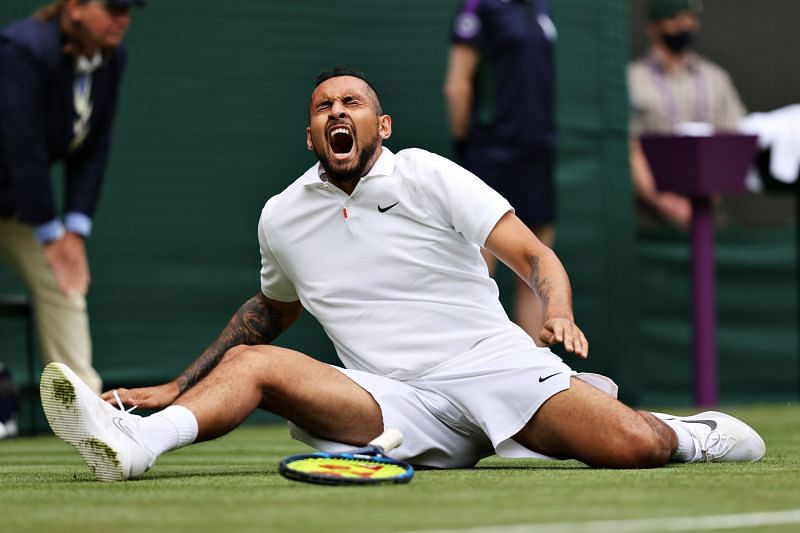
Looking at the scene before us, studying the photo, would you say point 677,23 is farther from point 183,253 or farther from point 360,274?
point 360,274

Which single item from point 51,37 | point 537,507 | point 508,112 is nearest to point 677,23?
point 508,112

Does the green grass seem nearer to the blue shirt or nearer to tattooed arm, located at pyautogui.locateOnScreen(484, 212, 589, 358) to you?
tattooed arm, located at pyautogui.locateOnScreen(484, 212, 589, 358)

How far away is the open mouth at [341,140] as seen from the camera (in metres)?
5.12

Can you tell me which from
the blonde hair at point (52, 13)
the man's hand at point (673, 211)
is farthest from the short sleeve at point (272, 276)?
the man's hand at point (673, 211)

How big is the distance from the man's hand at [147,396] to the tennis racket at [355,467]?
543mm

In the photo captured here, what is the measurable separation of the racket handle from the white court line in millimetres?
1259

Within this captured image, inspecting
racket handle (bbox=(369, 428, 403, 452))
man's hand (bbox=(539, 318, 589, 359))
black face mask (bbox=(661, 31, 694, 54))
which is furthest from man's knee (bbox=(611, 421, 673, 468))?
black face mask (bbox=(661, 31, 694, 54))

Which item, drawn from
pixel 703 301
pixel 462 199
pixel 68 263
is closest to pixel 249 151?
pixel 68 263

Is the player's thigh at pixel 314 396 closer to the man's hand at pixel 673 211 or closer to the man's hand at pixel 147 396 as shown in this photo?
the man's hand at pixel 147 396

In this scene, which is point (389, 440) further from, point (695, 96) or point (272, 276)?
point (695, 96)

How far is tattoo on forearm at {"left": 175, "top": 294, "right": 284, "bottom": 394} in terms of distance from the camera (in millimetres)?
5246

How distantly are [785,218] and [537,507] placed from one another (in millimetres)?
7623

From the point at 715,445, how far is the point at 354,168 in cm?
145

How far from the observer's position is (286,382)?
193 inches
